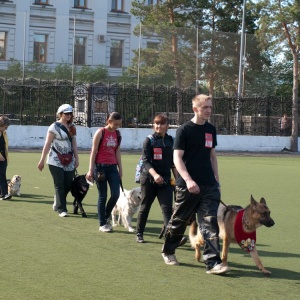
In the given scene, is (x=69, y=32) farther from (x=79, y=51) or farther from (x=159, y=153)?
(x=159, y=153)

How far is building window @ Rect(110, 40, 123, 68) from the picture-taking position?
57812 mm

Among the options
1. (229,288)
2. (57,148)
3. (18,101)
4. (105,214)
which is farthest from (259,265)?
(18,101)

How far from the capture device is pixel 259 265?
28.8 ft

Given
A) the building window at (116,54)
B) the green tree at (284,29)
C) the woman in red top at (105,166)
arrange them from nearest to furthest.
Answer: the woman in red top at (105,166) < the green tree at (284,29) < the building window at (116,54)

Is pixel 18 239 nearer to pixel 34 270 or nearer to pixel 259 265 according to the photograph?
pixel 34 270

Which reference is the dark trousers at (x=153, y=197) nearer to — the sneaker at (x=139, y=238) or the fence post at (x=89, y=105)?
the sneaker at (x=139, y=238)

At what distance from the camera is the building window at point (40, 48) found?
5547 centimetres

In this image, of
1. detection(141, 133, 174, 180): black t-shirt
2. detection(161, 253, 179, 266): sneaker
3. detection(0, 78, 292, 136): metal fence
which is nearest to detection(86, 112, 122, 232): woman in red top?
detection(141, 133, 174, 180): black t-shirt

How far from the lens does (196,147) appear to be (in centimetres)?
855

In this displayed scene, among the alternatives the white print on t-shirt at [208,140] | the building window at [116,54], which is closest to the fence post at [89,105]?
the building window at [116,54]

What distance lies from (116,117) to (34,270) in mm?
3298

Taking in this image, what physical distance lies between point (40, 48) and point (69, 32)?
8.55ft

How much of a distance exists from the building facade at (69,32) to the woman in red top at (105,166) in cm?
4245

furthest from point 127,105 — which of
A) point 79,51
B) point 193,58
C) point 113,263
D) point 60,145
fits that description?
point 113,263
